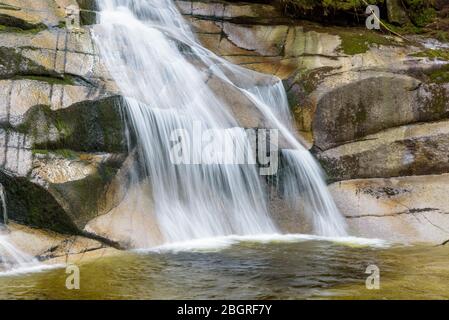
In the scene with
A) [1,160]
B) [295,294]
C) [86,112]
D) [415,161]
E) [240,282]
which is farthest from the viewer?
[415,161]

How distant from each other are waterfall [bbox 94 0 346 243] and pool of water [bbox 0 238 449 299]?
2.84 ft

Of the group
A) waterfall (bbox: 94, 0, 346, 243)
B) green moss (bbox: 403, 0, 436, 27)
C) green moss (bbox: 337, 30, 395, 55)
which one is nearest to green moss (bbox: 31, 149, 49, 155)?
→ waterfall (bbox: 94, 0, 346, 243)

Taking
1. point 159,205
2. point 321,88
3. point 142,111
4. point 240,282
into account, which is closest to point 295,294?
point 240,282

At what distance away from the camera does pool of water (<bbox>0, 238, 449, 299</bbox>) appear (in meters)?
5.30

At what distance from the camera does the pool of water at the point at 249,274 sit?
530cm

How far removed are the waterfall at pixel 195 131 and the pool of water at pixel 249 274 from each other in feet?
2.84

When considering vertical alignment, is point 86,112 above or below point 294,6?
below

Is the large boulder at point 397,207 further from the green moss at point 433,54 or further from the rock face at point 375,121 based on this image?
the green moss at point 433,54

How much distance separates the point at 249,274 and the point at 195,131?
9.69ft

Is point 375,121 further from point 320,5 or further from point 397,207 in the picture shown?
point 320,5

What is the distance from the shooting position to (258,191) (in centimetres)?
866

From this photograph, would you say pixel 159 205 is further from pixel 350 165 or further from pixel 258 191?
pixel 350 165

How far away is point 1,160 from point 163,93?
9.01ft

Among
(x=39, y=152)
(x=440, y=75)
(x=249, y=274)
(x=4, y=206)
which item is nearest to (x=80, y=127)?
(x=39, y=152)
